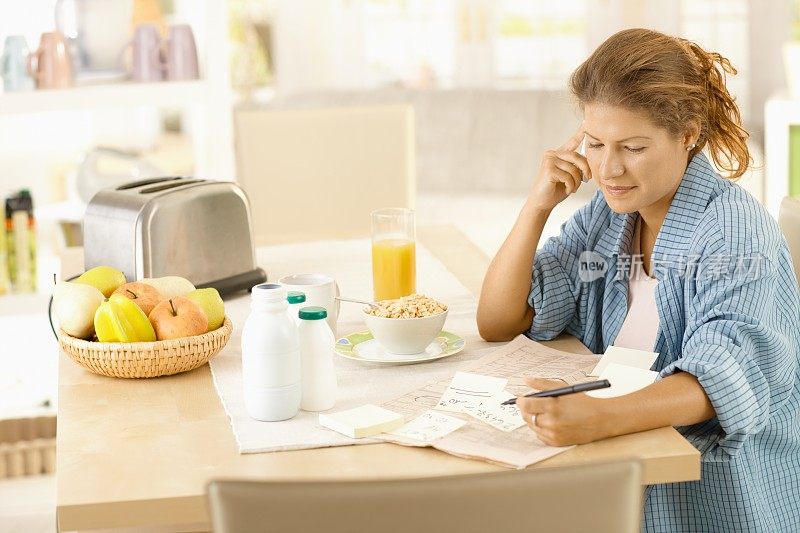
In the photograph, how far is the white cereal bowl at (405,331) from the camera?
1.57 m

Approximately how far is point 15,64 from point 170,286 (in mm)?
1419

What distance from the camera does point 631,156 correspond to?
155 cm

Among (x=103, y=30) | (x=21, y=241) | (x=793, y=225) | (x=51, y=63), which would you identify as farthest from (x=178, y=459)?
(x=103, y=30)

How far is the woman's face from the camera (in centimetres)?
154

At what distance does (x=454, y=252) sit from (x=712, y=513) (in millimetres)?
993

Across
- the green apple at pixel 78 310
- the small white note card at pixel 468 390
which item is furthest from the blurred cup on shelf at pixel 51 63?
the small white note card at pixel 468 390

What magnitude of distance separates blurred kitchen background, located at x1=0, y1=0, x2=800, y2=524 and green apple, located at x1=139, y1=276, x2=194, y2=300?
0.70 meters

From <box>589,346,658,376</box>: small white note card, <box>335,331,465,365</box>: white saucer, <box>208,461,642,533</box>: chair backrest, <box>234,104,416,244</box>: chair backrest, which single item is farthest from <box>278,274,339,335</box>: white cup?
<box>234,104,416,244</box>: chair backrest

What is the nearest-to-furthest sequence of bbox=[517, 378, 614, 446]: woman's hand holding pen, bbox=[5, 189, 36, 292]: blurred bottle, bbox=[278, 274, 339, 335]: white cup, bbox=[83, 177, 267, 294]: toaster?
bbox=[517, 378, 614, 446]: woman's hand holding pen, bbox=[278, 274, 339, 335]: white cup, bbox=[83, 177, 267, 294]: toaster, bbox=[5, 189, 36, 292]: blurred bottle

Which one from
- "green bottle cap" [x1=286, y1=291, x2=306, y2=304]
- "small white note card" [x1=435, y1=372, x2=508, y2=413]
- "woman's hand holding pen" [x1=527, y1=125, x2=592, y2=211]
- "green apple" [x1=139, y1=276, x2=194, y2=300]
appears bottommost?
"small white note card" [x1=435, y1=372, x2=508, y2=413]

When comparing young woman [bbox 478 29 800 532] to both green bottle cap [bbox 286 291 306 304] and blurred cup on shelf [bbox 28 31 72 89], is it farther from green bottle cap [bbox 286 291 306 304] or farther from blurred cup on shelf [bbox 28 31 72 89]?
blurred cup on shelf [bbox 28 31 72 89]

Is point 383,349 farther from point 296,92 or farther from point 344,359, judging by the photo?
point 296,92

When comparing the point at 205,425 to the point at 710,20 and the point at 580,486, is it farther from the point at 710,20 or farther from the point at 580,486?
the point at 710,20

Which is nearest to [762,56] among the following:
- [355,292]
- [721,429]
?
[355,292]
